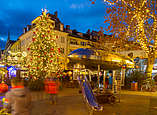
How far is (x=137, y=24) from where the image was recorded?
16531 millimetres

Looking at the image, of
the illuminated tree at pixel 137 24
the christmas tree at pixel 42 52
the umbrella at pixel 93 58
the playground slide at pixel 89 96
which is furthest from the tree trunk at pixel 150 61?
the playground slide at pixel 89 96

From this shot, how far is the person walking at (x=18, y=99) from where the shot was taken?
12.8 feet

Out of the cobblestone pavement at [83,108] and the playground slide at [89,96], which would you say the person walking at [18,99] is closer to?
the cobblestone pavement at [83,108]

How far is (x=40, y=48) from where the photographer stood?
57.8 feet

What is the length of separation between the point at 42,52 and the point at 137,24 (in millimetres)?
9653

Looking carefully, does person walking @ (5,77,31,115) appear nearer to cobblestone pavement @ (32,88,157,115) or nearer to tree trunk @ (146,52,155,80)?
cobblestone pavement @ (32,88,157,115)

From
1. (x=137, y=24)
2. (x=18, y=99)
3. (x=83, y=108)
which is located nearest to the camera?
(x=18, y=99)

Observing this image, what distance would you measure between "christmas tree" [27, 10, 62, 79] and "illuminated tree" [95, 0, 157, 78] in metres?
6.49

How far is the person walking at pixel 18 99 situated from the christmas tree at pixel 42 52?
13309 mm

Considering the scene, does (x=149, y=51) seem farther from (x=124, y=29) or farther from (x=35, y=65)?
(x=35, y=65)

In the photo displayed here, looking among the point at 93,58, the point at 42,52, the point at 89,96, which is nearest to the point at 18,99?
the point at 93,58

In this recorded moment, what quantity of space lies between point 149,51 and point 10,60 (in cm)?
1591

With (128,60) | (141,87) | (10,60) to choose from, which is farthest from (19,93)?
(10,60)

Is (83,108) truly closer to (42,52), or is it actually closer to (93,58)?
(93,58)
